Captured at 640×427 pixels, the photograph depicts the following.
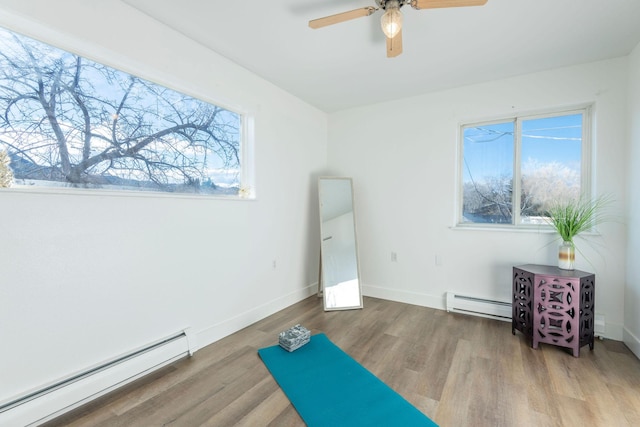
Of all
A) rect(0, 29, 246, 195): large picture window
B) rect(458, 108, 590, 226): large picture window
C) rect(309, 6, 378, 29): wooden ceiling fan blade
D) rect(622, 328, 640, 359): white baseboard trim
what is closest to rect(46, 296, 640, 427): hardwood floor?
rect(622, 328, 640, 359): white baseboard trim

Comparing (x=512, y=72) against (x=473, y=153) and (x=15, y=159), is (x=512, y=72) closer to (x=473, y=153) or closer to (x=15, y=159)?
(x=473, y=153)

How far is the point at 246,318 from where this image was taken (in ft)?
9.57

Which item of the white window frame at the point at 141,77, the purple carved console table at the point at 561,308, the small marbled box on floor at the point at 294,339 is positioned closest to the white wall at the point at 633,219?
the purple carved console table at the point at 561,308

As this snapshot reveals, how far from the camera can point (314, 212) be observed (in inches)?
156

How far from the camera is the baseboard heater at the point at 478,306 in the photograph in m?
3.02

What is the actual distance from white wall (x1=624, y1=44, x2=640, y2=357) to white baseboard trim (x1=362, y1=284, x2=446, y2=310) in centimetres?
154

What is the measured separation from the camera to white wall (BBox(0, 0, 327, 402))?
1587mm

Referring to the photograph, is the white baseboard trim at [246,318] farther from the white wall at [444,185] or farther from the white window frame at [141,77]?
the white window frame at [141,77]

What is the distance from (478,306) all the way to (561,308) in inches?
32.7

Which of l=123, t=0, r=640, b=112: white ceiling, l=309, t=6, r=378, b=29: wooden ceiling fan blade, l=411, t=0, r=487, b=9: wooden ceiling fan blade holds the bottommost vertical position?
l=411, t=0, r=487, b=9: wooden ceiling fan blade

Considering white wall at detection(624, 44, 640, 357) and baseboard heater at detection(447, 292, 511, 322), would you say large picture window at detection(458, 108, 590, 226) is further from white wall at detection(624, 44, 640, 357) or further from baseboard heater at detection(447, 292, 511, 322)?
baseboard heater at detection(447, 292, 511, 322)

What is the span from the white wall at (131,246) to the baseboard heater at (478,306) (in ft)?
6.70

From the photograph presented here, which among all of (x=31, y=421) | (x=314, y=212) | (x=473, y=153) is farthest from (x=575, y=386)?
(x=31, y=421)

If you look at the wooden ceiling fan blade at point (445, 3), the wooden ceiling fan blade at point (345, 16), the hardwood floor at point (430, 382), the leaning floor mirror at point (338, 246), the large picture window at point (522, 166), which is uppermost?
the wooden ceiling fan blade at point (345, 16)
